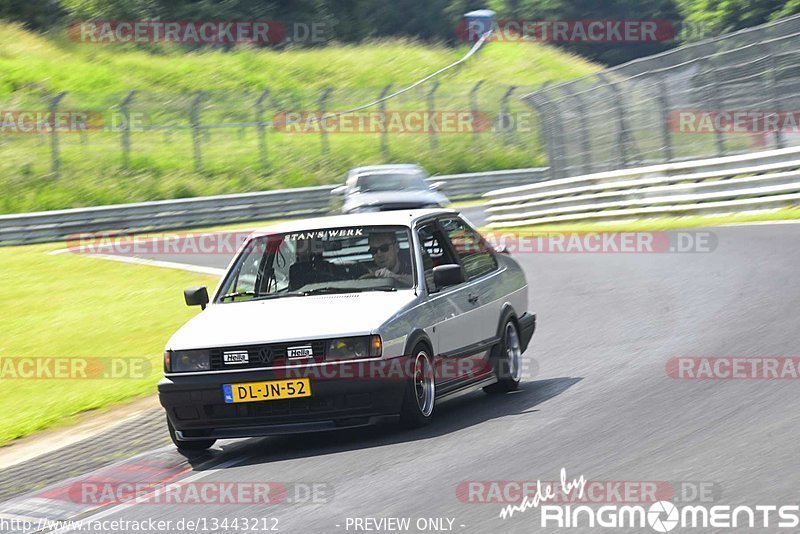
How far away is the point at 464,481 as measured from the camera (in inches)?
270

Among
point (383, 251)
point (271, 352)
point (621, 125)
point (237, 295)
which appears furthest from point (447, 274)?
point (621, 125)

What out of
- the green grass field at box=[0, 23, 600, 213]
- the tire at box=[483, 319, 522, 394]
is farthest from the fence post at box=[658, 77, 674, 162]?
the tire at box=[483, 319, 522, 394]

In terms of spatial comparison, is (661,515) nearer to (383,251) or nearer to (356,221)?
(383,251)

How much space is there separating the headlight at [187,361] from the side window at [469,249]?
235cm

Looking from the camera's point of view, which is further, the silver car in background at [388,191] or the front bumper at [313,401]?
the silver car in background at [388,191]

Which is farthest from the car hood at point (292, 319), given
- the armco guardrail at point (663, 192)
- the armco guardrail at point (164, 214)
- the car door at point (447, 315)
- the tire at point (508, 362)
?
the armco guardrail at point (164, 214)

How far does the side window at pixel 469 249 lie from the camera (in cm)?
998

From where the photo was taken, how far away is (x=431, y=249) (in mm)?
9609

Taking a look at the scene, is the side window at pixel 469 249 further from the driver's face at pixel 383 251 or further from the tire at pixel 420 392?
the tire at pixel 420 392

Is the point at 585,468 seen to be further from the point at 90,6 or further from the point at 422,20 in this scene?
the point at 422,20

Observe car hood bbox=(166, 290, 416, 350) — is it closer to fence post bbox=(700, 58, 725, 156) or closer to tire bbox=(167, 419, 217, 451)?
tire bbox=(167, 419, 217, 451)

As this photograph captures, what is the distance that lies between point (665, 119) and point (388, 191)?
5573 mm

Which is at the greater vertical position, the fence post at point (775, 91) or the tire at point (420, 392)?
the fence post at point (775, 91)

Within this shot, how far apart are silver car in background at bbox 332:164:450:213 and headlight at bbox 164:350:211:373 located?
16964 millimetres
